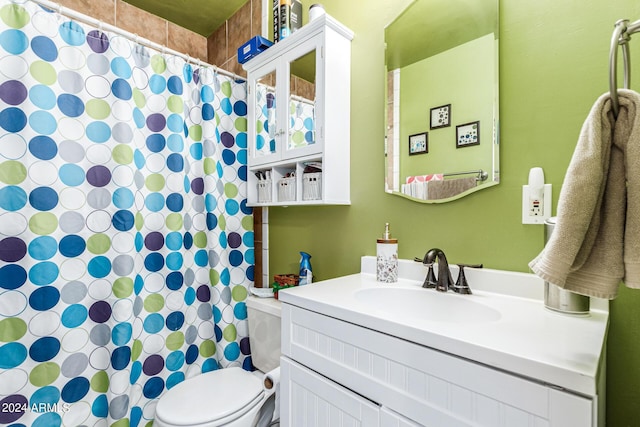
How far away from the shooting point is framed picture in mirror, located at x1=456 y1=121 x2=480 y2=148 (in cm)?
99

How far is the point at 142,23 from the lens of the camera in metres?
2.09

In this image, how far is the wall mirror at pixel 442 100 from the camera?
973 mm

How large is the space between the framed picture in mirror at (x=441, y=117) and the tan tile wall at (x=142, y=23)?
6.76ft

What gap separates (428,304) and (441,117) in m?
0.65

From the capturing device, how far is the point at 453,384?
0.59 meters

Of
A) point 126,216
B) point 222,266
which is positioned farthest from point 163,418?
point 126,216

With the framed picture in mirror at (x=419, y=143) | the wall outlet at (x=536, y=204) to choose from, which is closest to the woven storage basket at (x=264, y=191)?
the framed picture in mirror at (x=419, y=143)

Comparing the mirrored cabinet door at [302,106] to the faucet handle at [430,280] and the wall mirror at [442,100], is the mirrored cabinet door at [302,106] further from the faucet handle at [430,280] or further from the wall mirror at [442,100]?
the faucet handle at [430,280]

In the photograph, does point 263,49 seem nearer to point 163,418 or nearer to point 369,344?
point 369,344

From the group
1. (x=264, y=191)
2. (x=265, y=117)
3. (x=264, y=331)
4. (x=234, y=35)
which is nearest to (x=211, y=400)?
(x=264, y=331)

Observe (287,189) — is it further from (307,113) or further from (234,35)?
(234,35)

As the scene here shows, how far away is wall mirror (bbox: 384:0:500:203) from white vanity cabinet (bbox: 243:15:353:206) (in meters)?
0.21

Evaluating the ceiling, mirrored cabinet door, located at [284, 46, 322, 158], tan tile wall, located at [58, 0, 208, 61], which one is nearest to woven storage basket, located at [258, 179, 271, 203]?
mirrored cabinet door, located at [284, 46, 322, 158]

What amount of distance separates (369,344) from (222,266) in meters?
1.11
